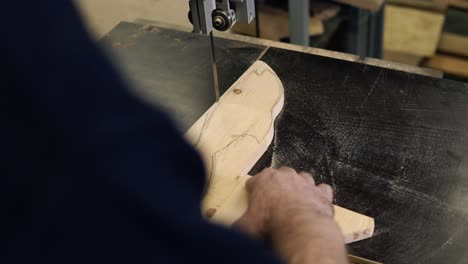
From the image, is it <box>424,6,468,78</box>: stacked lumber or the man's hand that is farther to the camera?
<box>424,6,468,78</box>: stacked lumber

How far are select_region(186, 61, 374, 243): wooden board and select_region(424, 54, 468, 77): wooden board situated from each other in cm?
149

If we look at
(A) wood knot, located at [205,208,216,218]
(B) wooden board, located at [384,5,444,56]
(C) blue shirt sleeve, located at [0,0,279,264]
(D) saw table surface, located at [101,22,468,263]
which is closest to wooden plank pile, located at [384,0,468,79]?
(B) wooden board, located at [384,5,444,56]

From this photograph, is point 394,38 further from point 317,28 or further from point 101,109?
point 101,109

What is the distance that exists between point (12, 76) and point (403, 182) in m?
0.82

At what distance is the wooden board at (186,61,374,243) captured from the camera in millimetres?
1009

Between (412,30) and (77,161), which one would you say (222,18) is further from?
(412,30)

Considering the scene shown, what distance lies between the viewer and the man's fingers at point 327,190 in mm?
991

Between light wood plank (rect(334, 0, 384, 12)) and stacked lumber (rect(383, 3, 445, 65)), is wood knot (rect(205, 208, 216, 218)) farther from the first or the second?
stacked lumber (rect(383, 3, 445, 65))

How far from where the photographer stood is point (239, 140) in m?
1.18

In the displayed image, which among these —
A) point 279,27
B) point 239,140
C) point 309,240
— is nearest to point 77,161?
point 309,240

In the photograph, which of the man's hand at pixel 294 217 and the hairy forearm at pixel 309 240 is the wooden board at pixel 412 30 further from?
the hairy forearm at pixel 309 240

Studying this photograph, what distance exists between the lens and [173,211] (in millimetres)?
454

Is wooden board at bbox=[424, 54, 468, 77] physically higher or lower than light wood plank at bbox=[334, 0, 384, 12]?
lower

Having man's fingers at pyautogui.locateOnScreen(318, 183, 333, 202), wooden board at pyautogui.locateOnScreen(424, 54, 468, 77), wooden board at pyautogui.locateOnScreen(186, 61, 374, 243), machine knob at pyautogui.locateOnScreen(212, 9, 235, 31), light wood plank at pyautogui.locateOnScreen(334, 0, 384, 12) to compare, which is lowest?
wooden board at pyautogui.locateOnScreen(424, 54, 468, 77)
